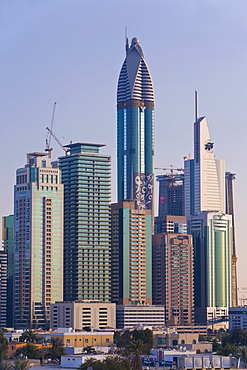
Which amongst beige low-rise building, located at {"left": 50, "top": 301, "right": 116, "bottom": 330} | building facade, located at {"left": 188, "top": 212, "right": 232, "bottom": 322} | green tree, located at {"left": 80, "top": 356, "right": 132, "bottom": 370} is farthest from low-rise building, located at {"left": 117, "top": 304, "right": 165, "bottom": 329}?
green tree, located at {"left": 80, "top": 356, "right": 132, "bottom": 370}

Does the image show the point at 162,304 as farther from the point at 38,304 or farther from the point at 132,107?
the point at 132,107

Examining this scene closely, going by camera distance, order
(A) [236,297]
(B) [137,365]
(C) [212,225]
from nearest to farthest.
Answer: (B) [137,365], (C) [212,225], (A) [236,297]

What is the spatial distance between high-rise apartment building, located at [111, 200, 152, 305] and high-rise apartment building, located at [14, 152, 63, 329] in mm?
13342

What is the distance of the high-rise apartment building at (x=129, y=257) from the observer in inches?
5374

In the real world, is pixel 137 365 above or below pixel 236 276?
below

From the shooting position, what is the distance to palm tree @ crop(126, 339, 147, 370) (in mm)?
53056

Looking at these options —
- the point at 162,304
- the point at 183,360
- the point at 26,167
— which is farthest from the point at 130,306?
the point at 183,360

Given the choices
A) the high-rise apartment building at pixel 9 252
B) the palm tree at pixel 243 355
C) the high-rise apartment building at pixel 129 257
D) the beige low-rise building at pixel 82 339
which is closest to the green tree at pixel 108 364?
the palm tree at pixel 243 355

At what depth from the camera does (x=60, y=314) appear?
391 feet

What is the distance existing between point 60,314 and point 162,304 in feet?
84.6

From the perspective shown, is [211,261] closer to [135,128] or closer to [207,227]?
[207,227]

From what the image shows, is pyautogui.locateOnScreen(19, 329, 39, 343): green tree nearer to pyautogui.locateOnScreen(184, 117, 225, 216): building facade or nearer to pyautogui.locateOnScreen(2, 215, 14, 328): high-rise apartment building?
pyautogui.locateOnScreen(2, 215, 14, 328): high-rise apartment building

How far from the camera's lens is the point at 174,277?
143 metres

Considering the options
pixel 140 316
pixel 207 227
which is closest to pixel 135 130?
pixel 207 227
